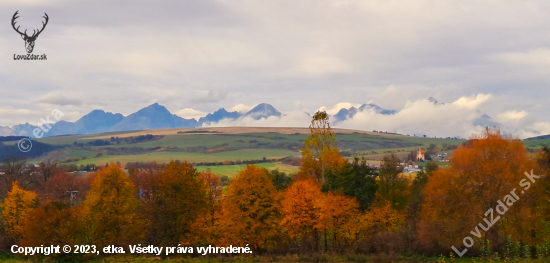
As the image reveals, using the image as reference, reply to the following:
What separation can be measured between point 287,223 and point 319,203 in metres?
5.16

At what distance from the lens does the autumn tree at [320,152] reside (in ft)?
226

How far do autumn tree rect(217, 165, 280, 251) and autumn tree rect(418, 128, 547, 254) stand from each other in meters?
19.1

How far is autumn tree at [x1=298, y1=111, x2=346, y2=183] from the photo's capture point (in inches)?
2712

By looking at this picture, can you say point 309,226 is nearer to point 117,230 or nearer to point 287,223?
point 287,223

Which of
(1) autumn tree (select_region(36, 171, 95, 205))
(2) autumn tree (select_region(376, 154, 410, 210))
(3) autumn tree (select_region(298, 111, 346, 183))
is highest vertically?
(3) autumn tree (select_region(298, 111, 346, 183))

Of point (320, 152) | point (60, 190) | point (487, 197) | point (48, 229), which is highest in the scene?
point (320, 152)

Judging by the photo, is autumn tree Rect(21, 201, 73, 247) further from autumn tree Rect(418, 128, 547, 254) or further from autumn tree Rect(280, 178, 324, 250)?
autumn tree Rect(418, 128, 547, 254)

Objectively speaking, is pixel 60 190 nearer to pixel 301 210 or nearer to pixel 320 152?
pixel 320 152

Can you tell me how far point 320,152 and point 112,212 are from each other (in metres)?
34.0

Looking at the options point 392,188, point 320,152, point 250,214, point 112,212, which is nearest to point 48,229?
point 112,212

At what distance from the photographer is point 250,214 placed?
187 ft

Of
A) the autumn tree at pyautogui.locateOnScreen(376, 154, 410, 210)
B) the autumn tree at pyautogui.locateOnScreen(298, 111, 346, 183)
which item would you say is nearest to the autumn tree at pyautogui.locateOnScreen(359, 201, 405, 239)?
the autumn tree at pyautogui.locateOnScreen(376, 154, 410, 210)

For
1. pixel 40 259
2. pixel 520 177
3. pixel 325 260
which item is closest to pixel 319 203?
pixel 325 260

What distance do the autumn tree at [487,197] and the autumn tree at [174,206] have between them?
101 ft
